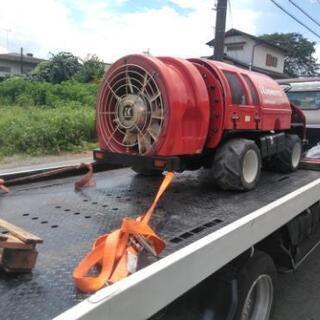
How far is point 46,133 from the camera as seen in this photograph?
1376 centimetres

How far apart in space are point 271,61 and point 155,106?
47.0m

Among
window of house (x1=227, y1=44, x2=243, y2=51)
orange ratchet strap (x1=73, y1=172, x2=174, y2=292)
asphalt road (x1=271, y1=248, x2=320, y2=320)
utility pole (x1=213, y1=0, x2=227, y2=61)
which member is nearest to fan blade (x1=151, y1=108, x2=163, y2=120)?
orange ratchet strap (x1=73, y1=172, x2=174, y2=292)

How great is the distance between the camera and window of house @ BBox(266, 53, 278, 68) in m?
46.8

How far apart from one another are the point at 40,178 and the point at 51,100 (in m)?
18.3

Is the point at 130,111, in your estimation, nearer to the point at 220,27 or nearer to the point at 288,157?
the point at 288,157

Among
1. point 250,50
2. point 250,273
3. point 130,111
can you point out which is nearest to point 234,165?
point 130,111

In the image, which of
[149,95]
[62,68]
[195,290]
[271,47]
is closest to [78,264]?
[195,290]

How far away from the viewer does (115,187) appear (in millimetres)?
4082

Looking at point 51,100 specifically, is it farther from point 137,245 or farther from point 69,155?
point 137,245

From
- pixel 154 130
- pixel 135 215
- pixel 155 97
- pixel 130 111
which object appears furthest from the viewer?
pixel 130 111

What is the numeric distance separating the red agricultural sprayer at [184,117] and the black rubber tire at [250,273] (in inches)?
35.2

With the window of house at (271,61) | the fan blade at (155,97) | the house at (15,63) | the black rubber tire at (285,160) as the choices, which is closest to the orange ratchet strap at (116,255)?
the fan blade at (155,97)

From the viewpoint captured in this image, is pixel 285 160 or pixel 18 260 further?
pixel 285 160

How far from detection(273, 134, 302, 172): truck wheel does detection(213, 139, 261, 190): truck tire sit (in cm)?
109
